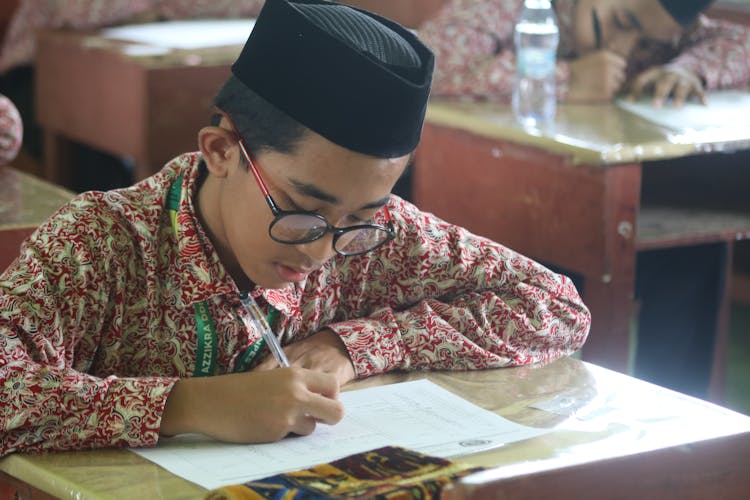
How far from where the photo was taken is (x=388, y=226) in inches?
56.3

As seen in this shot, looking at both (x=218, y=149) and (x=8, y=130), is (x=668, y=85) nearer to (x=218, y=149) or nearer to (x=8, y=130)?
(x=8, y=130)

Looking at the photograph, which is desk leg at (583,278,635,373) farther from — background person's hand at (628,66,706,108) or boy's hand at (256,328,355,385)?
boy's hand at (256,328,355,385)

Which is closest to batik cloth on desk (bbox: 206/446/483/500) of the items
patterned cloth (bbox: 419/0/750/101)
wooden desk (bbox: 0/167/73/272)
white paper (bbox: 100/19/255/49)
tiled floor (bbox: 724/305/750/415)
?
wooden desk (bbox: 0/167/73/272)

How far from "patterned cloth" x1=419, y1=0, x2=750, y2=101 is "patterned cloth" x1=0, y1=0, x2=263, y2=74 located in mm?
1303

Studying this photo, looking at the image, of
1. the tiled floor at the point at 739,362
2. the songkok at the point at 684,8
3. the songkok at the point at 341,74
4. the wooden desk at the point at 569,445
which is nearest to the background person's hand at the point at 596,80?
the songkok at the point at 684,8

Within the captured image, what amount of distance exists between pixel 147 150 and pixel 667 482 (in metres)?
2.57

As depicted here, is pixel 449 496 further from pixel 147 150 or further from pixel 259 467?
pixel 147 150

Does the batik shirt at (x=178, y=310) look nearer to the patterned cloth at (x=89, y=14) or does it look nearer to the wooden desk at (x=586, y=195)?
the wooden desk at (x=586, y=195)

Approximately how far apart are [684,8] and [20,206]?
1758mm

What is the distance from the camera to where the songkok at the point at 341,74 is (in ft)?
4.25

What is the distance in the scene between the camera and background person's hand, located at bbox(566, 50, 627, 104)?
9.82 ft

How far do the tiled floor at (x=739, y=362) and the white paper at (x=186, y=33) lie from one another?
176 cm

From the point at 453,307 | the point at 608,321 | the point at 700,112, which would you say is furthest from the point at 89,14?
the point at 453,307

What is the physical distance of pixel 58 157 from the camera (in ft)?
12.8
